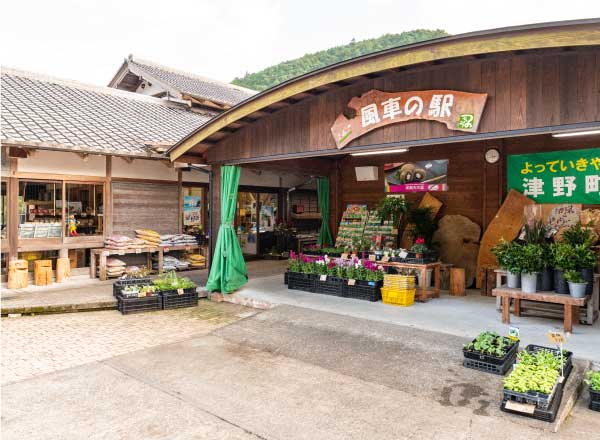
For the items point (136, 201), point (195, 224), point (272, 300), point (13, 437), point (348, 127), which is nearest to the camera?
point (13, 437)

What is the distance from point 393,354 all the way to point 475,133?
258 centimetres

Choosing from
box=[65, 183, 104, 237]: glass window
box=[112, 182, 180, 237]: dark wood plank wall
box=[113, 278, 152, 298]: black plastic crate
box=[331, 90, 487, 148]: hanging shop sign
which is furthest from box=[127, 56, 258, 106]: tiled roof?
box=[331, 90, 487, 148]: hanging shop sign

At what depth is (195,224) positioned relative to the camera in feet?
35.5

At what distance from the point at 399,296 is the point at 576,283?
8.00 ft

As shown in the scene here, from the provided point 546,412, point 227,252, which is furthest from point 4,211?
point 546,412

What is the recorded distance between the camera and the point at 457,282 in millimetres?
7527

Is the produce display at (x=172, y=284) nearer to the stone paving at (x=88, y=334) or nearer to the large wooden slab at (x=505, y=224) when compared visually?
the stone paving at (x=88, y=334)

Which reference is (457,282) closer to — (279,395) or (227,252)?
(227,252)

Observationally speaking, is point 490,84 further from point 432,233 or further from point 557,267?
point 432,233

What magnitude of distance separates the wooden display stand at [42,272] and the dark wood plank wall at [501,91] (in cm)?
533

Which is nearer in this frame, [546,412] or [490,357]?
[546,412]

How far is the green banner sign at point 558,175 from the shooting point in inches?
273

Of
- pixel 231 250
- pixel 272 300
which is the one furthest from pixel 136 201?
pixel 272 300

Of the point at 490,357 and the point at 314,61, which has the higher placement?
the point at 314,61
